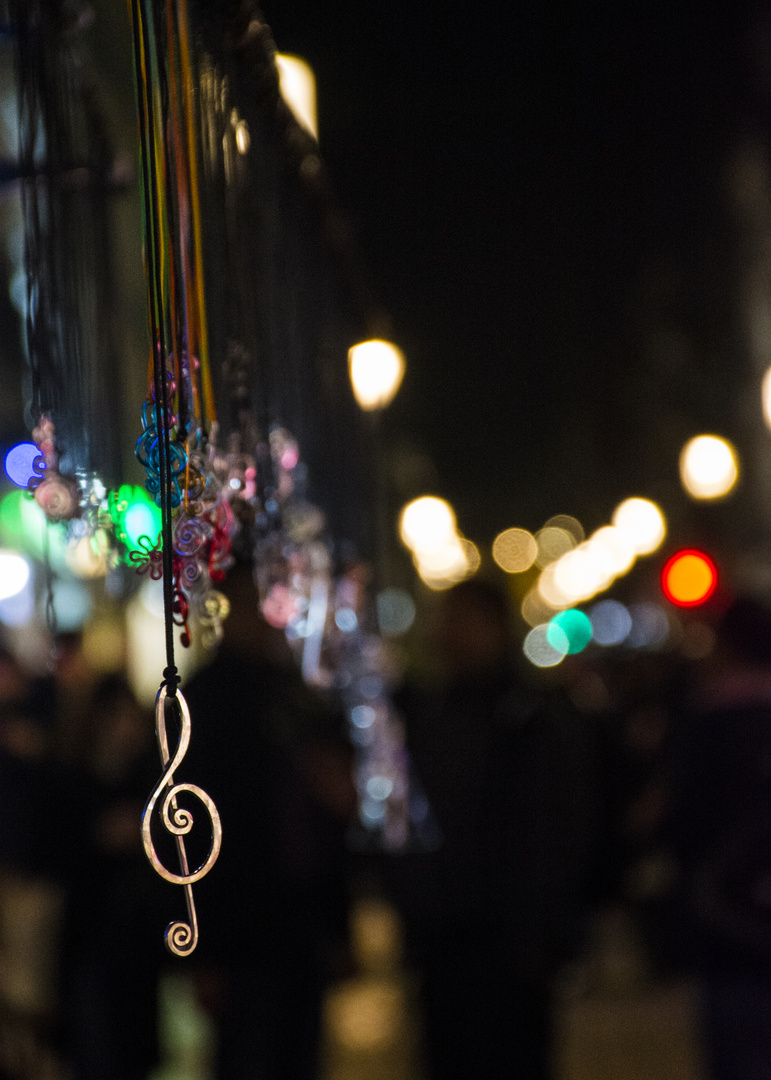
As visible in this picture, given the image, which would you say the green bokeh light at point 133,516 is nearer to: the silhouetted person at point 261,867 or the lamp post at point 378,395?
the silhouetted person at point 261,867

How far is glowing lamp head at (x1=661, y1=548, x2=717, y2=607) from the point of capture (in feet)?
27.2

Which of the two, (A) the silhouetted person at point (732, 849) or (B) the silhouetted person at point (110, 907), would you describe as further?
(B) the silhouetted person at point (110, 907)

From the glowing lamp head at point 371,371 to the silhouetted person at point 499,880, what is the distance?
49.1 inches

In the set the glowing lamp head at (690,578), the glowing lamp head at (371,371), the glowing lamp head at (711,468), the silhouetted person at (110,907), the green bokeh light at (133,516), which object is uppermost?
the glowing lamp head at (711,468)

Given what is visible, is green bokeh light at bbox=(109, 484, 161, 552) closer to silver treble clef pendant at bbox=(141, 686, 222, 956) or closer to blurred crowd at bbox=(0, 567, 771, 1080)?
silver treble clef pendant at bbox=(141, 686, 222, 956)

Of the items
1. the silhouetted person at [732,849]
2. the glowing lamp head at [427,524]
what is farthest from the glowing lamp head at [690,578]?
the silhouetted person at [732,849]

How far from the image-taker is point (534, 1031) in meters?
3.71

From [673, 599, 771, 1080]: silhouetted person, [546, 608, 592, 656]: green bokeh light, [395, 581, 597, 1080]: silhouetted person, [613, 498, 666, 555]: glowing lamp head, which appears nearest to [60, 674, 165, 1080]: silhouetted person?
[395, 581, 597, 1080]: silhouetted person

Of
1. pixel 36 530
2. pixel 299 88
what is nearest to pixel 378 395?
pixel 299 88

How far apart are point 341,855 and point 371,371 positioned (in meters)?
1.98

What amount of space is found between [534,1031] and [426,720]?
109 cm

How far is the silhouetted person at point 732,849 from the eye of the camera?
2.97m

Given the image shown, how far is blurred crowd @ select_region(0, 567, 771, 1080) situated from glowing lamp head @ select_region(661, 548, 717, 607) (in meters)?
4.10

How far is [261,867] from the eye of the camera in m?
3.03
